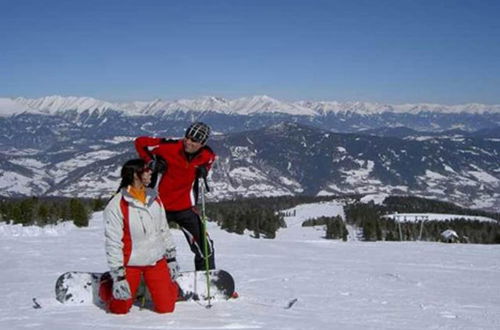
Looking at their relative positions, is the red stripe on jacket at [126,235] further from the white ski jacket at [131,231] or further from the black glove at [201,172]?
the black glove at [201,172]

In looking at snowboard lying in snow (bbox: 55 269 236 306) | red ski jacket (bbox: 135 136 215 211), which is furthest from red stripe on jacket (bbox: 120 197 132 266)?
red ski jacket (bbox: 135 136 215 211)

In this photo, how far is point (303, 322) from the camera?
700 cm

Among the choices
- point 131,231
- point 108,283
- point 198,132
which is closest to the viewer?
point 131,231

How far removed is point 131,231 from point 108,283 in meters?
0.97

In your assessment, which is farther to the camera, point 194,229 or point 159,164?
point 194,229

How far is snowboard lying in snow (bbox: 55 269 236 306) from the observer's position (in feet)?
25.2

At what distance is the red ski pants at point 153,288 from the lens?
7043 mm

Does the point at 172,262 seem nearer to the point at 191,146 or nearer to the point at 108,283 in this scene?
the point at 108,283

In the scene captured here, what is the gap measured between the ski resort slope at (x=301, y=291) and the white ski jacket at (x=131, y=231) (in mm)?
781

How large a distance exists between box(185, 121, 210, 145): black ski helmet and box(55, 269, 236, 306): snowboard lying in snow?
2164 mm

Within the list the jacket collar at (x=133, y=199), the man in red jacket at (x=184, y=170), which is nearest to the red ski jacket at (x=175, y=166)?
the man in red jacket at (x=184, y=170)

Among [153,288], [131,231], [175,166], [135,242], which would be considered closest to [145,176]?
[131,231]

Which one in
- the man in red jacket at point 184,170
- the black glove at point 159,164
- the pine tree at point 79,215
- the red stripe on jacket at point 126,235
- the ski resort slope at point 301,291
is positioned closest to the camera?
the ski resort slope at point 301,291

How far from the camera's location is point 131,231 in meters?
7.16
